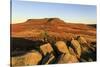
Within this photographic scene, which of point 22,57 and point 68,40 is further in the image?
point 68,40

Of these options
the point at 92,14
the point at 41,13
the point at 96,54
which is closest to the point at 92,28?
the point at 92,14

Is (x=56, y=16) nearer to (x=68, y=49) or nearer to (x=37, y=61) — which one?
(x=68, y=49)

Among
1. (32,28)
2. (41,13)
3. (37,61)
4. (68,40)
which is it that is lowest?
(37,61)

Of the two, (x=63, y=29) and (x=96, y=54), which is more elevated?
(x=63, y=29)

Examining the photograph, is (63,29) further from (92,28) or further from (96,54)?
(96,54)

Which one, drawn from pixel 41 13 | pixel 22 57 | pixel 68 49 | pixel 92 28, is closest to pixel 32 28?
pixel 41 13
